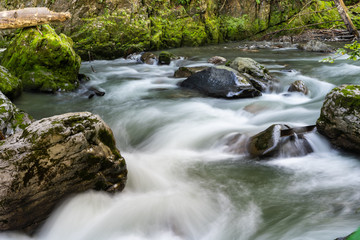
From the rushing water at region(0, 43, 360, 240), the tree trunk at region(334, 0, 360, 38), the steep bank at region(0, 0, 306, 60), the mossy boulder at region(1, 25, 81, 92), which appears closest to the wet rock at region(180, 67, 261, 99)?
the rushing water at region(0, 43, 360, 240)

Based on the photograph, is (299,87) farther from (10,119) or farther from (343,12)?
(10,119)

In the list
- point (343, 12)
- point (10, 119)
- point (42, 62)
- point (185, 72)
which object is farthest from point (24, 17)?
point (343, 12)

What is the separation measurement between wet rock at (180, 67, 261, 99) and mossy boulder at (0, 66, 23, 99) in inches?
175

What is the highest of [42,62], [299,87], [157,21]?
[157,21]

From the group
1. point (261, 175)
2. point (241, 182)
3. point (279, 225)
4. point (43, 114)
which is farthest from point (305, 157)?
point (43, 114)

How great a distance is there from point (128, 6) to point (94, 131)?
1115cm

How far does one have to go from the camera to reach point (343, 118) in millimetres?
3992

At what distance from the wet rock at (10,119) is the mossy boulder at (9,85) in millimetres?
1874

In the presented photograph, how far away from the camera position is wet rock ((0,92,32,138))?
4279 millimetres

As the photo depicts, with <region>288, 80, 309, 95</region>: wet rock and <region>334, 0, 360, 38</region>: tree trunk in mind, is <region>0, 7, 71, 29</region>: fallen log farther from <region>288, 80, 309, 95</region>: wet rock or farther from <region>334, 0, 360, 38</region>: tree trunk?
<region>334, 0, 360, 38</region>: tree trunk

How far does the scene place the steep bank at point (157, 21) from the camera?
12.1 meters

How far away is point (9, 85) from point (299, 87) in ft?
23.1

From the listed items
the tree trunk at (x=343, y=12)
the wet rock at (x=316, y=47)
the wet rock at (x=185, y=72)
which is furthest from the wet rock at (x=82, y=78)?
the wet rock at (x=316, y=47)

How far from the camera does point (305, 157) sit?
4180mm
